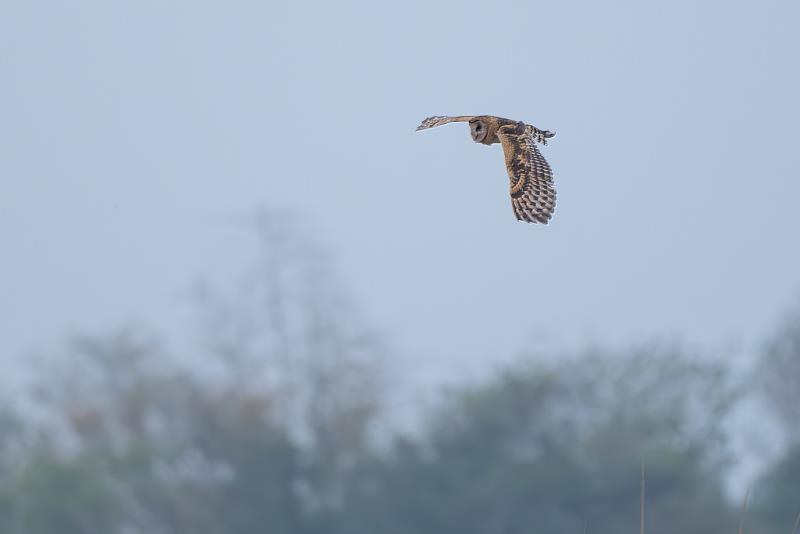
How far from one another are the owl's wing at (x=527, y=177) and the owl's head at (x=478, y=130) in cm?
11

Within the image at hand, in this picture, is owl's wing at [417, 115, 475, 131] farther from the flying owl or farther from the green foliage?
the green foliage

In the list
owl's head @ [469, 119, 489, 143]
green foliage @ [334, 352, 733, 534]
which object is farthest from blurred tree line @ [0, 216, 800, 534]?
owl's head @ [469, 119, 489, 143]

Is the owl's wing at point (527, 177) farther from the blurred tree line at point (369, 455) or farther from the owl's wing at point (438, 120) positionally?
the blurred tree line at point (369, 455)

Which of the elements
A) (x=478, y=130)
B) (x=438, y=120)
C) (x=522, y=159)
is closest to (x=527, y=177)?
(x=522, y=159)

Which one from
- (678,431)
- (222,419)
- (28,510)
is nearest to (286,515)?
(222,419)

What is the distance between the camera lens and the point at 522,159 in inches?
432

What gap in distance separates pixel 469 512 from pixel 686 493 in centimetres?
438

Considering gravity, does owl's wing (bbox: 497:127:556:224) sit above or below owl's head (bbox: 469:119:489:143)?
below

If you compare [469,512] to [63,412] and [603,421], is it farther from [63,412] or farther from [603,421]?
[63,412]

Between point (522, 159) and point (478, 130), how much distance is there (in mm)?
425

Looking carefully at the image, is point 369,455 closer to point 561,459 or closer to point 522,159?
point 561,459

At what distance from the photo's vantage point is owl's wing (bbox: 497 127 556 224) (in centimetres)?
1066

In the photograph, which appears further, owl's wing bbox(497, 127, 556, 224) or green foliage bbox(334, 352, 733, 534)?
green foliage bbox(334, 352, 733, 534)

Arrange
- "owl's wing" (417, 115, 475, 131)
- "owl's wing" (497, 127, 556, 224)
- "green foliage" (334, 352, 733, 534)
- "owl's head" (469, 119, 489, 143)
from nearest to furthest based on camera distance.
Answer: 1. "owl's wing" (497, 127, 556, 224)
2. "owl's wing" (417, 115, 475, 131)
3. "owl's head" (469, 119, 489, 143)
4. "green foliage" (334, 352, 733, 534)
